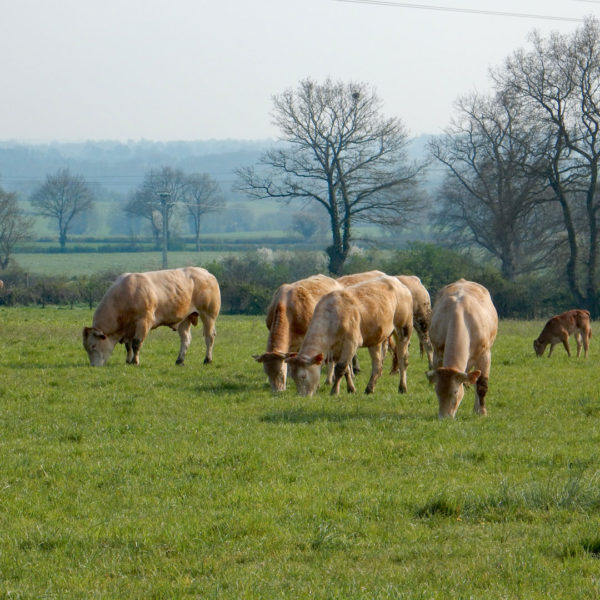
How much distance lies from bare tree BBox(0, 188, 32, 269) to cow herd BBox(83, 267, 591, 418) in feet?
206

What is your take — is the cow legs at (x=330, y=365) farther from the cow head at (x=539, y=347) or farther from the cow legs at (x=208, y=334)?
the cow head at (x=539, y=347)

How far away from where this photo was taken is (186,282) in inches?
808

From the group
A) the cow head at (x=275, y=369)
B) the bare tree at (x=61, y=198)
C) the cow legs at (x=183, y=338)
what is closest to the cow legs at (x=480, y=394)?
the cow head at (x=275, y=369)

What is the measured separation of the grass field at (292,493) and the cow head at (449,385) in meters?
0.34

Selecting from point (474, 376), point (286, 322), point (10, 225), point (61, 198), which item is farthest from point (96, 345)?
point (61, 198)

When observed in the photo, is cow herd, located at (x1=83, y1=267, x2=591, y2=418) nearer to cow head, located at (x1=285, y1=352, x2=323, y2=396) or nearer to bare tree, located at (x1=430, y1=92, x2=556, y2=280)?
cow head, located at (x1=285, y1=352, x2=323, y2=396)

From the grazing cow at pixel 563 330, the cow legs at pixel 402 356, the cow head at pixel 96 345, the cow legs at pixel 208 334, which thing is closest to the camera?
the cow legs at pixel 402 356

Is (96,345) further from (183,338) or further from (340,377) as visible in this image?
(340,377)

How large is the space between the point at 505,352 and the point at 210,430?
482 inches

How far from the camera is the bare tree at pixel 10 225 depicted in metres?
81.3

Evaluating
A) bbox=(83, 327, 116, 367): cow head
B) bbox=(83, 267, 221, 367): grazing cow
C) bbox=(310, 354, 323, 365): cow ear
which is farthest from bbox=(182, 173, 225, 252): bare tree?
bbox=(310, 354, 323, 365): cow ear

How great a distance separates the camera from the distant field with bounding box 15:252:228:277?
278 feet

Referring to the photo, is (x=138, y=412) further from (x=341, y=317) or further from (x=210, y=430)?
(x=341, y=317)

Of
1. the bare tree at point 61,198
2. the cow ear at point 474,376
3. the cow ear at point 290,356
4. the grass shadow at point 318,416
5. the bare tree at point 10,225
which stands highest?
the bare tree at point 61,198
